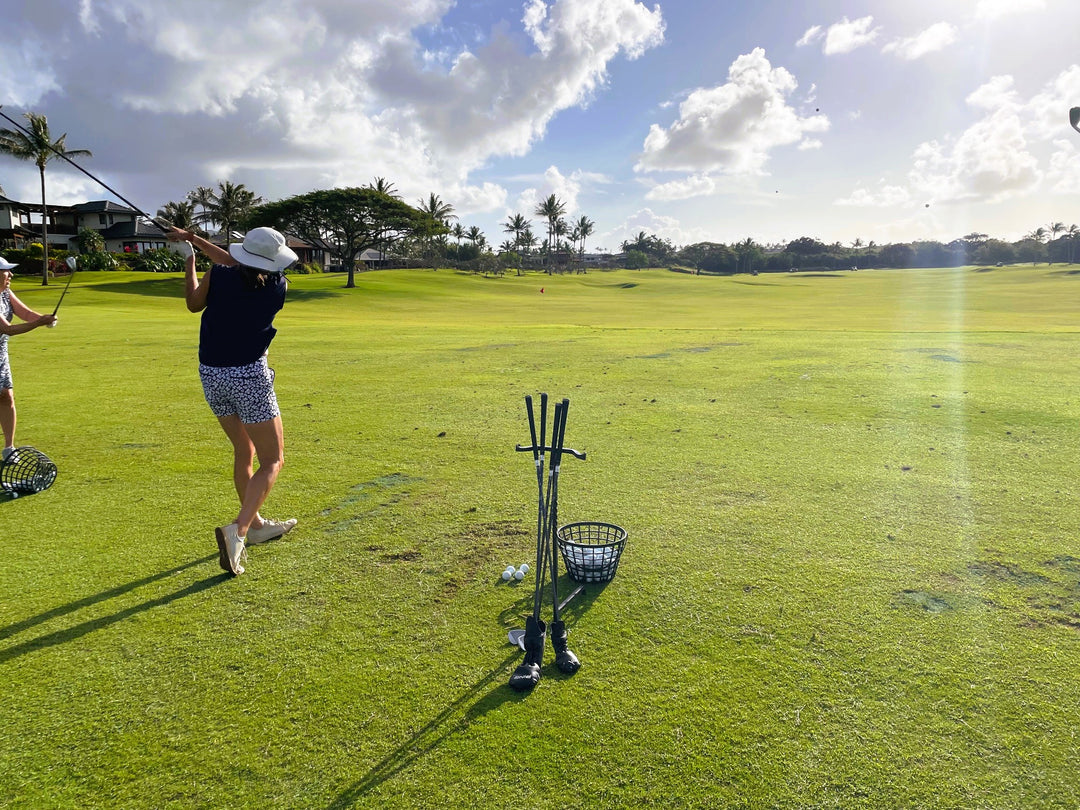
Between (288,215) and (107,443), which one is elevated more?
(288,215)

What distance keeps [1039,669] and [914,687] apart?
77 centimetres

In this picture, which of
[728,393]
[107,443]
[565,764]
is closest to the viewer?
[565,764]

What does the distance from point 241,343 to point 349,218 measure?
2330 inches

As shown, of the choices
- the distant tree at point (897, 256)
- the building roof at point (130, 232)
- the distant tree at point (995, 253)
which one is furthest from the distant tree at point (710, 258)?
the building roof at point (130, 232)

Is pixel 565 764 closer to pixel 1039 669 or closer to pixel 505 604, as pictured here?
pixel 505 604

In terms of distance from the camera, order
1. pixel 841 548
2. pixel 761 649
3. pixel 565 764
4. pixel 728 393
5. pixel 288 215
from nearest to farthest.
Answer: pixel 565 764
pixel 761 649
pixel 841 548
pixel 728 393
pixel 288 215

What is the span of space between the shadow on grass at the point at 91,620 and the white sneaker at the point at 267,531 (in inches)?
19.7

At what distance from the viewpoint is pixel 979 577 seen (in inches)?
188

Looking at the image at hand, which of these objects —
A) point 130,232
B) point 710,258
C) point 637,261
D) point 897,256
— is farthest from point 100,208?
point 897,256

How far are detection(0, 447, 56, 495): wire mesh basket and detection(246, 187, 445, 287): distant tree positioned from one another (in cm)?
5469

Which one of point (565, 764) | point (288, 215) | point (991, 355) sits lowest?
point (565, 764)

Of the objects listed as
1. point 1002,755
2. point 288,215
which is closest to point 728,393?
point 1002,755

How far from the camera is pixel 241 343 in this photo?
5.01 meters

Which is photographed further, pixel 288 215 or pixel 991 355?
pixel 288 215
